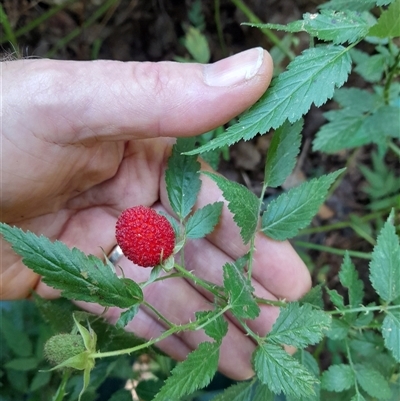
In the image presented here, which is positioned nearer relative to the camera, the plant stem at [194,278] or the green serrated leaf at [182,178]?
the plant stem at [194,278]

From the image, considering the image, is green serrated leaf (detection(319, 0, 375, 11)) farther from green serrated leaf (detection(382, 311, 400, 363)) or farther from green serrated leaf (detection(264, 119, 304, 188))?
green serrated leaf (detection(382, 311, 400, 363))

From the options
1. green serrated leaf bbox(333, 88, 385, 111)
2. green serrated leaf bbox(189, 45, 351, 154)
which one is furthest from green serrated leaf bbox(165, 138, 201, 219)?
green serrated leaf bbox(333, 88, 385, 111)

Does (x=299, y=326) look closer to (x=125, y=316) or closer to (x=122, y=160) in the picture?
(x=125, y=316)

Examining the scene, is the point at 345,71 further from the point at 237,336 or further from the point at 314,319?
the point at 237,336

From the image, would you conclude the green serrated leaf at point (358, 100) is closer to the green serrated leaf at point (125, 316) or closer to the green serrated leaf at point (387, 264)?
the green serrated leaf at point (387, 264)

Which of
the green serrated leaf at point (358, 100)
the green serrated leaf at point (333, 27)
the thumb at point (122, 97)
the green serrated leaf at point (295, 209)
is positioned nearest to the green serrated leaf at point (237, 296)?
the green serrated leaf at point (295, 209)

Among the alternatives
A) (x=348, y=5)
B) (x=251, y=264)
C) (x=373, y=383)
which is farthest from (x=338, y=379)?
(x=348, y=5)
